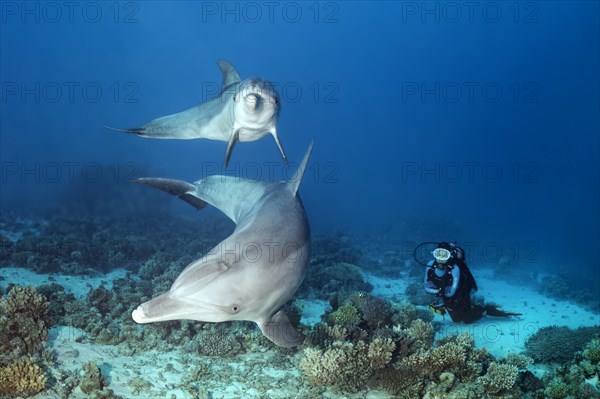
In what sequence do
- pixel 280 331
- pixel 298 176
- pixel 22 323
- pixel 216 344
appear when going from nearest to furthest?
pixel 280 331
pixel 298 176
pixel 22 323
pixel 216 344

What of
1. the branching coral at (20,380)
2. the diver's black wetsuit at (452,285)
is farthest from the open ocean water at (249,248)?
the diver's black wetsuit at (452,285)

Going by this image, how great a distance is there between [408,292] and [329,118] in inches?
5090

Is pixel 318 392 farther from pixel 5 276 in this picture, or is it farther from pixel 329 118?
pixel 329 118

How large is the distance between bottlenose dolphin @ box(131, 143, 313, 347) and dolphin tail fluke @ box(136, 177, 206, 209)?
4.19 ft

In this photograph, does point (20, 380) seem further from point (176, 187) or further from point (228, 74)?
point (228, 74)

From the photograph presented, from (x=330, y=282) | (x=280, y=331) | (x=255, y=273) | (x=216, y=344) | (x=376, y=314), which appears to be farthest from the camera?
(x=330, y=282)

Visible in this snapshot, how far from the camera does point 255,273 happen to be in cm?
371

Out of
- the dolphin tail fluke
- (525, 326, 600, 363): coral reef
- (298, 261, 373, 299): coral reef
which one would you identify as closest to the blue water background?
(298, 261, 373, 299): coral reef

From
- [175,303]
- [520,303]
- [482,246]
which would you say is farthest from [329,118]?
[175,303]

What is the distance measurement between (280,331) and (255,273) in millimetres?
1185

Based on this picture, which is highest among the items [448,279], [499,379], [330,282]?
[499,379]

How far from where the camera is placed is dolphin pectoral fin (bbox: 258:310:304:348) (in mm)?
4410

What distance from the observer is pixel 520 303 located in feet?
43.4

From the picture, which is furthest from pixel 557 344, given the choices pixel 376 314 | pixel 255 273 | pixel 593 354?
pixel 255 273
